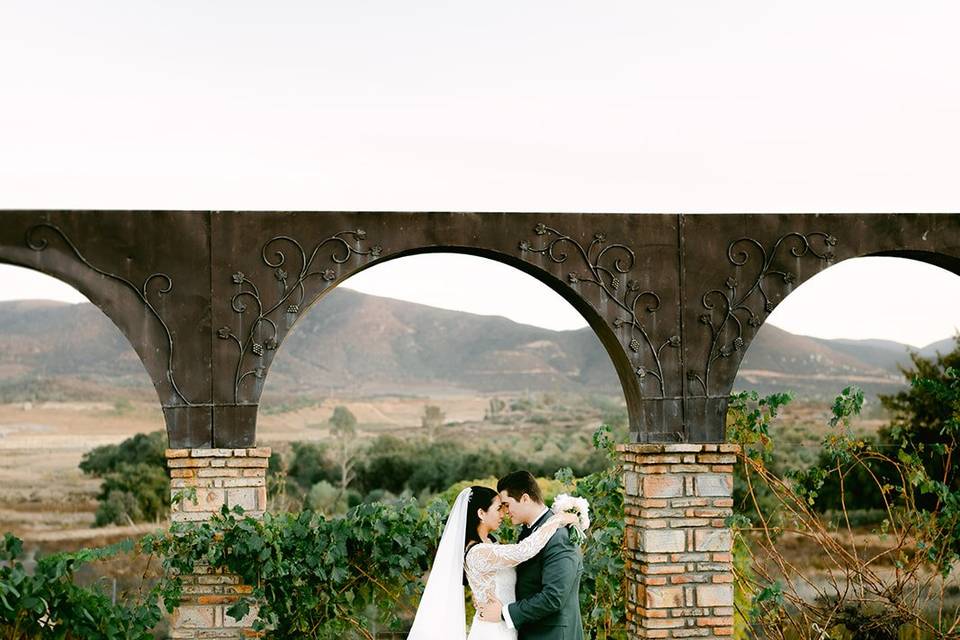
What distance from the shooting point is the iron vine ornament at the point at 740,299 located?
6891mm

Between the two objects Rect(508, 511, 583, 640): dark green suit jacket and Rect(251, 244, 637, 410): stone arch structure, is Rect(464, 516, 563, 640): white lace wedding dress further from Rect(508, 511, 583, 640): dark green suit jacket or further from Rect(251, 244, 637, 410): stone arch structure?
Rect(251, 244, 637, 410): stone arch structure

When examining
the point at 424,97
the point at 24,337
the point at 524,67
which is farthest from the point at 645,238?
the point at 24,337

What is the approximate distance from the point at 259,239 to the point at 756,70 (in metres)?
7.57

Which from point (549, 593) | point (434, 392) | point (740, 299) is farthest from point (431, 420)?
point (549, 593)

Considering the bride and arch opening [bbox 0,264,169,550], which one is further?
arch opening [bbox 0,264,169,550]

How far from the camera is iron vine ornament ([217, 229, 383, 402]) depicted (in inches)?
255

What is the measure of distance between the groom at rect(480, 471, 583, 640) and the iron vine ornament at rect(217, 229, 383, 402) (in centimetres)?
206

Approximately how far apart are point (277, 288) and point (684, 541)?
2.95m

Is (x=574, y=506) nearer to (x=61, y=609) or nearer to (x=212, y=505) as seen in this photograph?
(x=212, y=505)

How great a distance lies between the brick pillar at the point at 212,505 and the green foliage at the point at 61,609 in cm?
18

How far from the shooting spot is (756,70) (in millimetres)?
12211

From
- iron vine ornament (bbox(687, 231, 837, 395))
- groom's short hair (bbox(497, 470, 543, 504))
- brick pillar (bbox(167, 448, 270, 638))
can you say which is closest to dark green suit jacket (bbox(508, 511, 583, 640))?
groom's short hair (bbox(497, 470, 543, 504))

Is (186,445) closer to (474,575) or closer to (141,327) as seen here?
(141,327)

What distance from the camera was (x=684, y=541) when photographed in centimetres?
678
